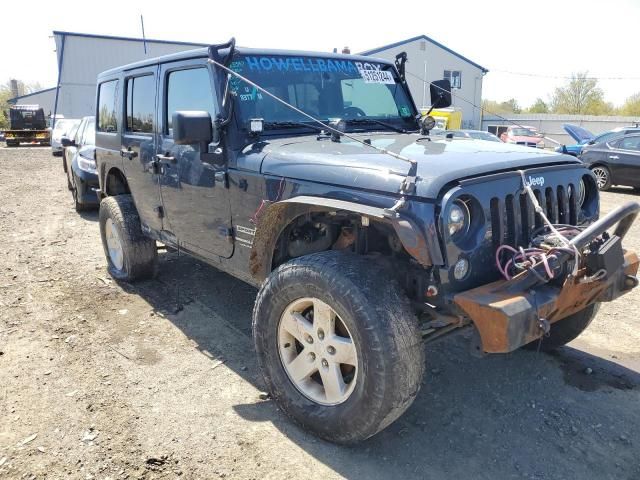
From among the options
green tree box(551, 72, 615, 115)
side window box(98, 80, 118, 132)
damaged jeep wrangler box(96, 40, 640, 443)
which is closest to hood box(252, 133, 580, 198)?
damaged jeep wrangler box(96, 40, 640, 443)

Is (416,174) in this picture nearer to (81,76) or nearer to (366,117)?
(366,117)

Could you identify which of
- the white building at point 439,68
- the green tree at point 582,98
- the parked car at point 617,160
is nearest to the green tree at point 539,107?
the green tree at point 582,98

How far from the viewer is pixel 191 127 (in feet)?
10.9

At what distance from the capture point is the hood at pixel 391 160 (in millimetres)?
2617

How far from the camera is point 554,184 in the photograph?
3.01 metres

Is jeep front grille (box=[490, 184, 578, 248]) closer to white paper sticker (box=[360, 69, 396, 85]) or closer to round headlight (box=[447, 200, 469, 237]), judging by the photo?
round headlight (box=[447, 200, 469, 237])

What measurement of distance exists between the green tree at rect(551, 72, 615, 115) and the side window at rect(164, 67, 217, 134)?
165 ft

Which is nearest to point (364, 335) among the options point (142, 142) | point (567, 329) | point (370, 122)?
point (567, 329)

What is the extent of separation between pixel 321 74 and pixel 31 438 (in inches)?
120

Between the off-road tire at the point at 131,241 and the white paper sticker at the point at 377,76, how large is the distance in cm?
260

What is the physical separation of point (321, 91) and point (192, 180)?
1171mm

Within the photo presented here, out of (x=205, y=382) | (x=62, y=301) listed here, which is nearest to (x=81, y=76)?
(x=62, y=301)

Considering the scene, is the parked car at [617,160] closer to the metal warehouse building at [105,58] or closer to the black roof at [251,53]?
the black roof at [251,53]

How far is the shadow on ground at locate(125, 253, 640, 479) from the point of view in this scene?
9.12 ft
